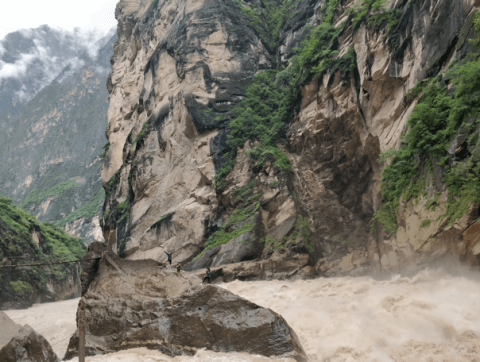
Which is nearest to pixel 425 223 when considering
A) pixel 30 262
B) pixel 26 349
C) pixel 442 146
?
pixel 442 146

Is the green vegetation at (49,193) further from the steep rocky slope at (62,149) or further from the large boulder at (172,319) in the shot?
the large boulder at (172,319)

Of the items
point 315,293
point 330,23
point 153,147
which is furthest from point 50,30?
point 315,293

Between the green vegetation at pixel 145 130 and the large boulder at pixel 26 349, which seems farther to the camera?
the green vegetation at pixel 145 130

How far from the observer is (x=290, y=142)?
68.7 ft

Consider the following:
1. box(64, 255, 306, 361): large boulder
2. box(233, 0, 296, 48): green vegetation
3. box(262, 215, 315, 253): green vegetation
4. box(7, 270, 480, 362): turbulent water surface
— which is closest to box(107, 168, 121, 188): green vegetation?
box(233, 0, 296, 48): green vegetation

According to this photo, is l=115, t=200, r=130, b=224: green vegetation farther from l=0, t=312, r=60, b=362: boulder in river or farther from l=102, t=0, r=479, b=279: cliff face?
l=0, t=312, r=60, b=362: boulder in river

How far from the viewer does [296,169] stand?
64.8ft

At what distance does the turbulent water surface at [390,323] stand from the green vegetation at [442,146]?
209cm

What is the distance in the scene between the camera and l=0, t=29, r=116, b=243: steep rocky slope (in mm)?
67625

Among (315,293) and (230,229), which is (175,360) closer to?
(315,293)

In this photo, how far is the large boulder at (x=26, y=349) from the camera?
529 cm

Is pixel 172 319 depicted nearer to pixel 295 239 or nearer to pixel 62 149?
pixel 295 239

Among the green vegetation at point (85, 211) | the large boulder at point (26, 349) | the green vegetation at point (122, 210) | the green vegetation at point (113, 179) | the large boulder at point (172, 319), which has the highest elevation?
the large boulder at point (26, 349)

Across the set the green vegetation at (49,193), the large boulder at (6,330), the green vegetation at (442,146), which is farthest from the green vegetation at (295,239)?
the green vegetation at (49,193)
